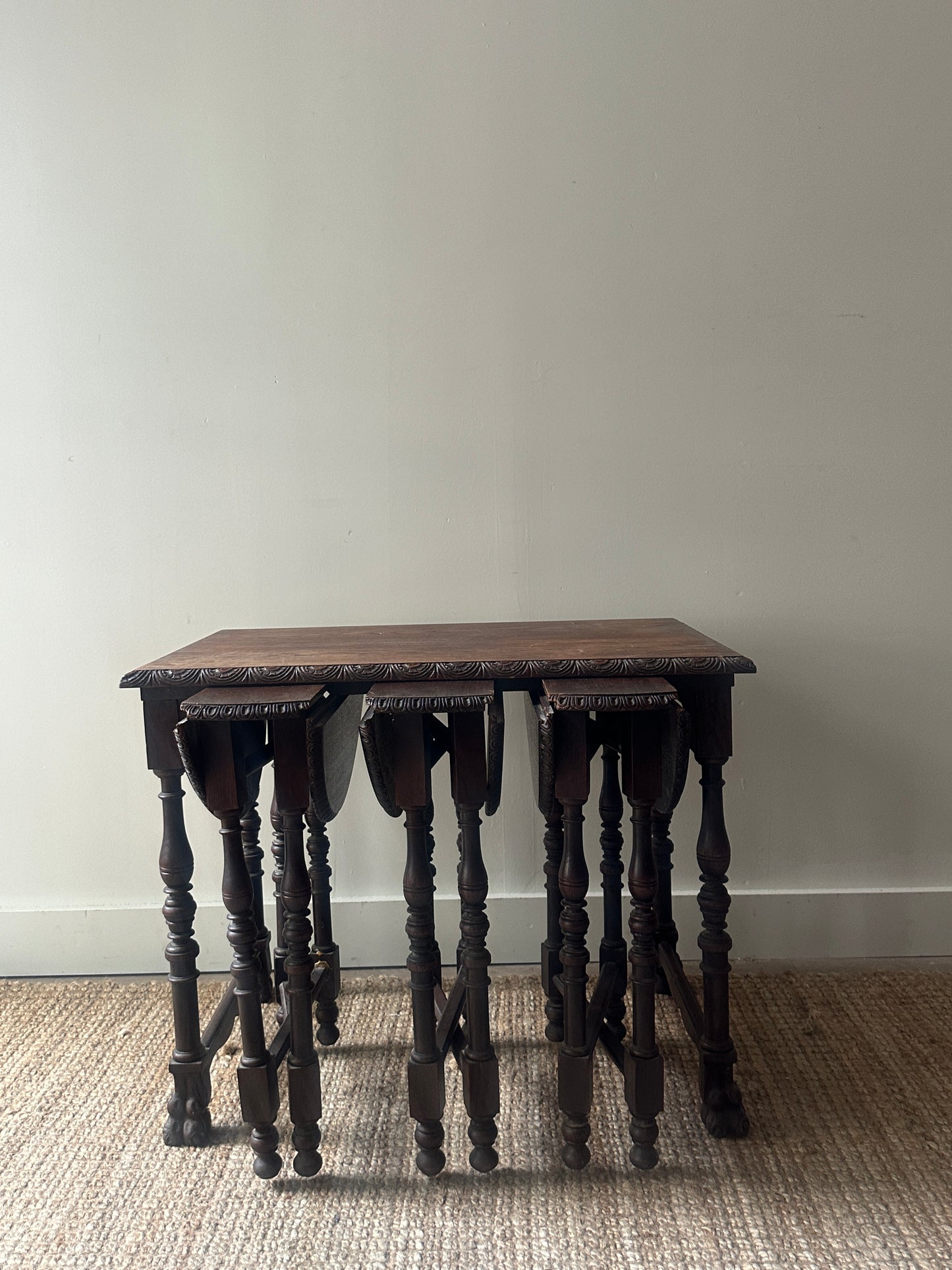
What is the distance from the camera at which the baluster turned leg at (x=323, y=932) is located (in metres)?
1.71

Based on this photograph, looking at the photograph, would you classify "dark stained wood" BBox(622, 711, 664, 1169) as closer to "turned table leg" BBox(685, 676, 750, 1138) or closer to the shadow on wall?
"turned table leg" BBox(685, 676, 750, 1138)

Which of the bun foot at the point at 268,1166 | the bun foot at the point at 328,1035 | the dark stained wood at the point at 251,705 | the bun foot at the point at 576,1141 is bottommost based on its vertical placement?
the bun foot at the point at 328,1035

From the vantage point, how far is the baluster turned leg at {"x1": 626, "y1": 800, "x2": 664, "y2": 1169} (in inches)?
52.2

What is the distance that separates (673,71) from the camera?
1774mm

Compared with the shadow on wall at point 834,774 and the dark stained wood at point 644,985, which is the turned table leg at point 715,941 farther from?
the shadow on wall at point 834,774

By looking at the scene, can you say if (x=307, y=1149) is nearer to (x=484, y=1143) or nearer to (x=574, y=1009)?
(x=484, y=1143)

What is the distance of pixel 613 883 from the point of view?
167 centimetres

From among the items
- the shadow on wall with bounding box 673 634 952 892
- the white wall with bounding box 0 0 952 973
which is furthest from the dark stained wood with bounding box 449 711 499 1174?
the shadow on wall with bounding box 673 634 952 892

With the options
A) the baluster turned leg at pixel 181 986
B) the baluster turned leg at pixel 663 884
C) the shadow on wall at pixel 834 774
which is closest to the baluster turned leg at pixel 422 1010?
the baluster turned leg at pixel 181 986

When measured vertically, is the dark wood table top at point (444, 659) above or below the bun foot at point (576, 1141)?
above

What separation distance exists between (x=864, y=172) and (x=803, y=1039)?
176 cm

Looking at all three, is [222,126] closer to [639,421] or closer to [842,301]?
[639,421]

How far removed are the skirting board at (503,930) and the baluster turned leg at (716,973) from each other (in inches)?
21.7

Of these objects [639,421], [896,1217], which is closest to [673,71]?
[639,421]
